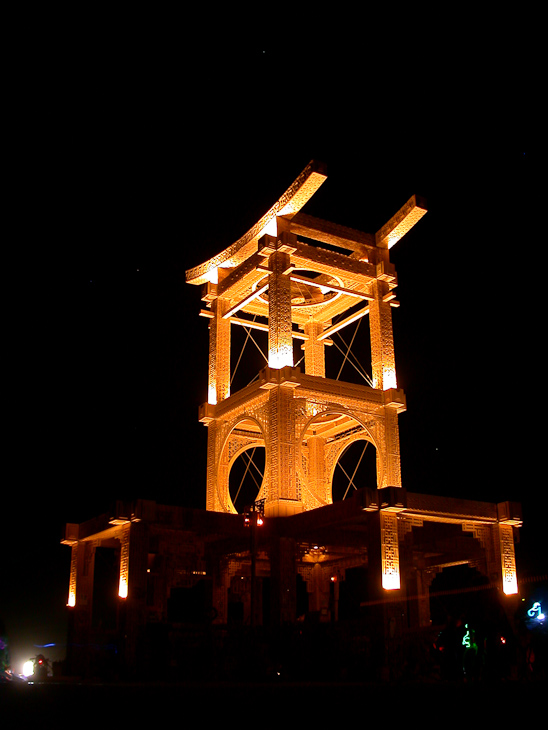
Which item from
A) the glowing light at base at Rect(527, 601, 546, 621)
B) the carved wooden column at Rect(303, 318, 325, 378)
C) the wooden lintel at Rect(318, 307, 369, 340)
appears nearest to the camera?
the glowing light at base at Rect(527, 601, 546, 621)

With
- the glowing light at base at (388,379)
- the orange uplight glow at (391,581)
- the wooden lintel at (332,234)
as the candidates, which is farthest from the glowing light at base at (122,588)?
the wooden lintel at (332,234)

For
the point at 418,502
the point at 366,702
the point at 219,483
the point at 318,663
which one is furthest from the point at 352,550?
the point at 366,702

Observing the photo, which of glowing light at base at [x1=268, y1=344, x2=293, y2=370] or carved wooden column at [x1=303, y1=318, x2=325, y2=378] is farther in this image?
carved wooden column at [x1=303, y1=318, x2=325, y2=378]

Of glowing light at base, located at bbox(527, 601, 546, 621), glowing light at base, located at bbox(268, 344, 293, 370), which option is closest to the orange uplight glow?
glowing light at base, located at bbox(268, 344, 293, 370)

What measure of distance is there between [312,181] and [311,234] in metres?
2.42

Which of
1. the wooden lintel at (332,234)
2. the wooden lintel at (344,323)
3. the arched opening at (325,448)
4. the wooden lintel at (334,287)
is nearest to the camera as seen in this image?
the wooden lintel at (332,234)

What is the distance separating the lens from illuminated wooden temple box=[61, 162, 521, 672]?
22.0 m

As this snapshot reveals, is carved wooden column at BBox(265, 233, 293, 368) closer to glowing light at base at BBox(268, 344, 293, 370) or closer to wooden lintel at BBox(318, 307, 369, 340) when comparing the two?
glowing light at base at BBox(268, 344, 293, 370)

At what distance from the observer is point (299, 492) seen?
24.9 metres

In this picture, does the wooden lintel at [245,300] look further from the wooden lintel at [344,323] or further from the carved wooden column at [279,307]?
the wooden lintel at [344,323]

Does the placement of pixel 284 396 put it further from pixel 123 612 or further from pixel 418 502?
pixel 123 612

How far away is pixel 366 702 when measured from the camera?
9.85 metres

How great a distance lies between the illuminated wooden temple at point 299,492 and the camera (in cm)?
2205

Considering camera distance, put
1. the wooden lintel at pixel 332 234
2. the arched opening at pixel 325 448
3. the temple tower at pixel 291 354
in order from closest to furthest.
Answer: the temple tower at pixel 291 354 < the wooden lintel at pixel 332 234 < the arched opening at pixel 325 448
